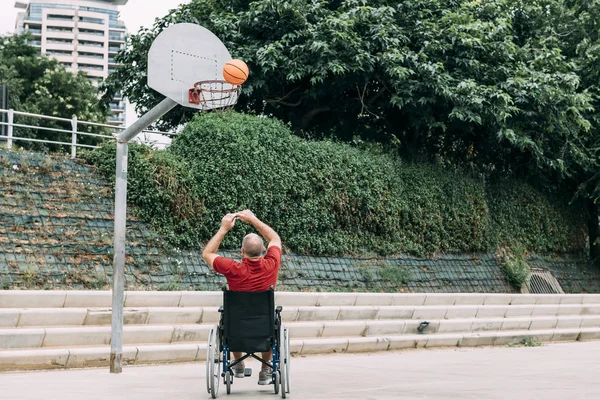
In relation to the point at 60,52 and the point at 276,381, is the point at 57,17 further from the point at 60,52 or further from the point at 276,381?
the point at 276,381

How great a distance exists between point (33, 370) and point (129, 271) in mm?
4327

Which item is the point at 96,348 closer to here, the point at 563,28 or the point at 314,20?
the point at 314,20

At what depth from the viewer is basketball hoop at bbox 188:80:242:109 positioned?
9.72 m

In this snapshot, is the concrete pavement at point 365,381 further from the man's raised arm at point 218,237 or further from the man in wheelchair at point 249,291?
the man's raised arm at point 218,237

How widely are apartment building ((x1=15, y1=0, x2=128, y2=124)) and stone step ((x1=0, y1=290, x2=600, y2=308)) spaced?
122 meters

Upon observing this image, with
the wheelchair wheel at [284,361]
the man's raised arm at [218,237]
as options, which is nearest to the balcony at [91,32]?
the man's raised arm at [218,237]

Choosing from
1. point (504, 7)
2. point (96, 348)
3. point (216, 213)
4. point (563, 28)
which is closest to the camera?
point (96, 348)

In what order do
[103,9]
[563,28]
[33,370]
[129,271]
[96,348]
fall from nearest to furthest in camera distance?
1. [33,370]
2. [96,348]
3. [129,271]
4. [563,28]
5. [103,9]

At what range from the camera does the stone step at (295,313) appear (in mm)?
10531

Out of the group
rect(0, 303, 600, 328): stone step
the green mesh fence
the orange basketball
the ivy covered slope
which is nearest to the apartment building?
the ivy covered slope

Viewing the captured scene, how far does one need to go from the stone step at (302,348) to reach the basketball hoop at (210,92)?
3246 mm

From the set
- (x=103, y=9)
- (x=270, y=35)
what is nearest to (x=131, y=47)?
(x=270, y=35)

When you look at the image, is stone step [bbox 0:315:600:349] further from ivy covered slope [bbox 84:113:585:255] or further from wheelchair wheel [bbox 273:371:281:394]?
wheelchair wheel [bbox 273:371:281:394]

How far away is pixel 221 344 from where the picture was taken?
7562 millimetres
